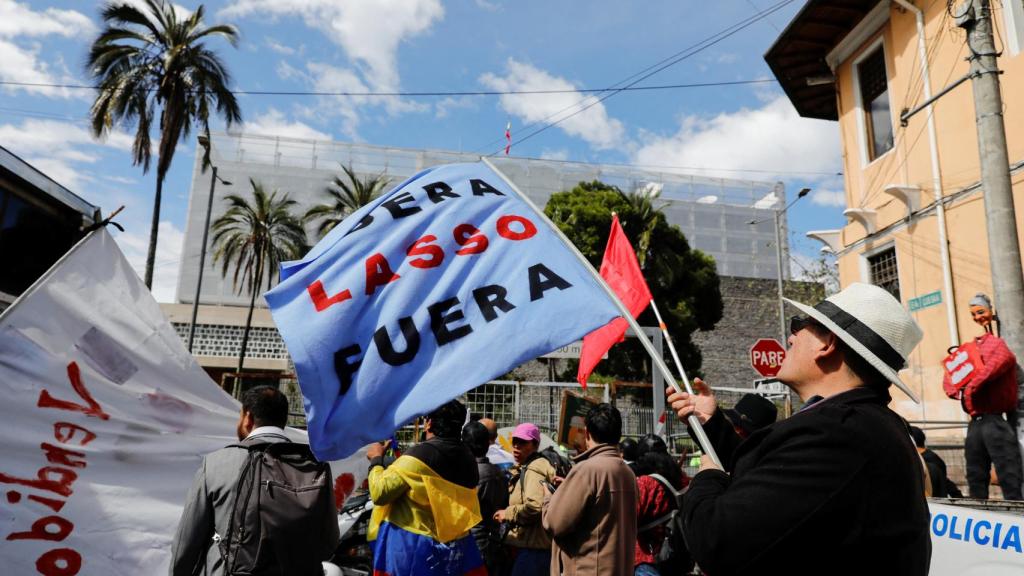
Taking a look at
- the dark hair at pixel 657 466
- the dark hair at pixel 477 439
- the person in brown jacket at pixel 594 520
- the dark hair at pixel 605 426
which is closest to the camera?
the person in brown jacket at pixel 594 520

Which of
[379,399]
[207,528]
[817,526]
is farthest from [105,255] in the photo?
[817,526]

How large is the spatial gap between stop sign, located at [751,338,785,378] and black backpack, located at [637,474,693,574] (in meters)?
7.39

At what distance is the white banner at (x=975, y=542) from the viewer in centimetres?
364

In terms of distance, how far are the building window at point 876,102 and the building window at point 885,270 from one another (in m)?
1.92

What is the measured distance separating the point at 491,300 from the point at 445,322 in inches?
8.7

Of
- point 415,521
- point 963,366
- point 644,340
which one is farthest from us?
point 963,366

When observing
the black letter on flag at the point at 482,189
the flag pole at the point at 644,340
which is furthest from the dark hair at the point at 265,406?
the flag pole at the point at 644,340

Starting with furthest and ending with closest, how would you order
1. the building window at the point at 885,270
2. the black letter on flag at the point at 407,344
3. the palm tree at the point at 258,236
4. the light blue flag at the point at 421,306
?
the palm tree at the point at 258,236
the building window at the point at 885,270
the black letter on flag at the point at 407,344
the light blue flag at the point at 421,306

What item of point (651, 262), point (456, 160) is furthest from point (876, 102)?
point (456, 160)

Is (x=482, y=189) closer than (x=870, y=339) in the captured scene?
No

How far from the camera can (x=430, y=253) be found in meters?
3.31

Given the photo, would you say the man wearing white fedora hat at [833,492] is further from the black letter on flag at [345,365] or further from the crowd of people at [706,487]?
the black letter on flag at [345,365]

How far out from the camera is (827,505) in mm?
1553

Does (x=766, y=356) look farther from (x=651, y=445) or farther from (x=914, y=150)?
(x=651, y=445)
